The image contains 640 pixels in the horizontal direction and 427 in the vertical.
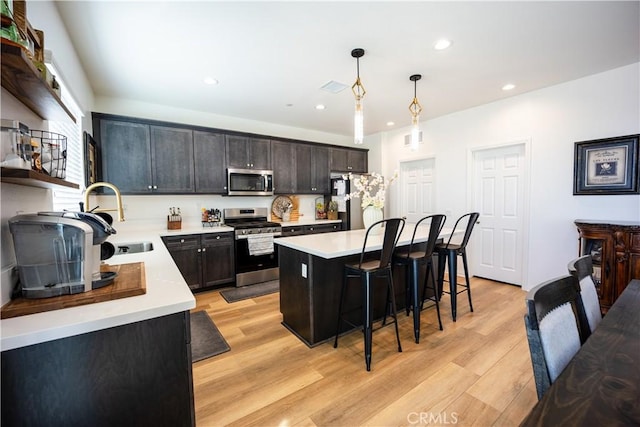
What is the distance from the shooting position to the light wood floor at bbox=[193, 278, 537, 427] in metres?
1.66

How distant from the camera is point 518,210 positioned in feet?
12.7

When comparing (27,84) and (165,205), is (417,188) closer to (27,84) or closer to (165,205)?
(165,205)

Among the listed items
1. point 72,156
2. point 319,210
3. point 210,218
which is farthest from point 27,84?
point 319,210

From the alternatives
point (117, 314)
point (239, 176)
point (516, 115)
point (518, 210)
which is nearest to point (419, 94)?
point (516, 115)

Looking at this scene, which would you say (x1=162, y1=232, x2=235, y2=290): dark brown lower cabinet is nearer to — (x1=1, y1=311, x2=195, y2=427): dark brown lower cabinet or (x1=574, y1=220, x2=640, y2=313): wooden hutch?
(x1=1, y1=311, x2=195, y2=427): dark brown lower cabinet

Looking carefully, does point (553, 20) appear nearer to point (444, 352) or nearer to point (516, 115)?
point (516, 115)

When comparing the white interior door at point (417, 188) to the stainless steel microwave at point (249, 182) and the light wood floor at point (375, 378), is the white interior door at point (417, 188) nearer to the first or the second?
the light wood floor at point (375, 378)

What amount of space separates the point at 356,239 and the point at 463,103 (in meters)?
2.88

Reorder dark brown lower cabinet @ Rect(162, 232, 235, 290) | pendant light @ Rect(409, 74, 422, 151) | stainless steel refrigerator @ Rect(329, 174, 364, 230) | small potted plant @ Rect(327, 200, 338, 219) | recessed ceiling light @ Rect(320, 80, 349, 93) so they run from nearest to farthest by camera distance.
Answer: pendant light @ Rect(409, 74, 422, 151) → recessed ceiling light @ Rect(320, 80, 349, 93) → dark brown lower cabinet @ Rect(162, 232, 235, 290) → stainless steel refrigerator @ Rect(329, 174, 364, 230) → small potted plant @ Rect(327, 200, 338, 219)

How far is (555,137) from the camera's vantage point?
343cm

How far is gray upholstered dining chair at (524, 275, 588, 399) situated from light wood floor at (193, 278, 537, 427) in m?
0.94

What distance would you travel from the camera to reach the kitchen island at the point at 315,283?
7.72 ft

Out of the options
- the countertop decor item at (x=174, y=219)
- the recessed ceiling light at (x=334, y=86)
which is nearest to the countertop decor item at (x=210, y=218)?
the countertop decor item at (x=174, y=219)

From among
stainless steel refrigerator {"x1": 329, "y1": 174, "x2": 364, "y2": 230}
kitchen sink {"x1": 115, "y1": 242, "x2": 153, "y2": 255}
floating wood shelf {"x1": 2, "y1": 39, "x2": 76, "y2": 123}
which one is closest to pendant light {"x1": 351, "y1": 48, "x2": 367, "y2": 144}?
floating wood shelf {"x1": 2, "y1": 39, "x2": 76, "y2": 123}
